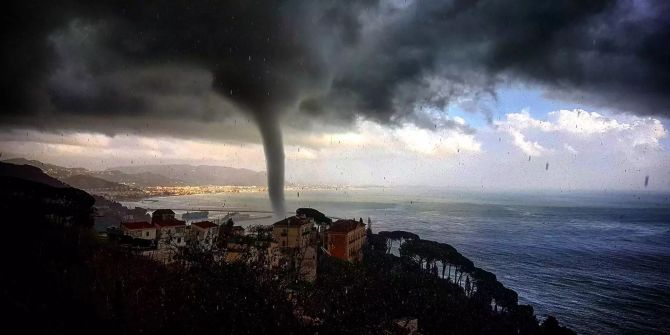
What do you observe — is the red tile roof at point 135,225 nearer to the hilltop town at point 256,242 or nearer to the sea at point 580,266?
the hilltop town at point 256,242

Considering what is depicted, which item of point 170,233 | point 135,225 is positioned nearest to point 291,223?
point 170,233

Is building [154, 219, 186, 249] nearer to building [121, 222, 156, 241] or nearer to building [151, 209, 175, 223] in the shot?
building [121, 222, 156, 241]

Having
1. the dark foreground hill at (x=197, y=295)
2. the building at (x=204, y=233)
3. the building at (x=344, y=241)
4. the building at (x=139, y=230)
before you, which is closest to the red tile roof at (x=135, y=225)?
the building at (x=139, y=230)

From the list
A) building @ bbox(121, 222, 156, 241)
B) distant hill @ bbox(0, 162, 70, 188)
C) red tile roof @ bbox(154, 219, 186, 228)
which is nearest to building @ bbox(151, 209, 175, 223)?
red tile roof @ bbox(154, 219, 186, 228)

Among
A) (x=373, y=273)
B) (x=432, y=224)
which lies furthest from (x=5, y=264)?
(x=432, y=224)

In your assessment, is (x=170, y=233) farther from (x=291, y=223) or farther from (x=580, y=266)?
(x=580, y=266)

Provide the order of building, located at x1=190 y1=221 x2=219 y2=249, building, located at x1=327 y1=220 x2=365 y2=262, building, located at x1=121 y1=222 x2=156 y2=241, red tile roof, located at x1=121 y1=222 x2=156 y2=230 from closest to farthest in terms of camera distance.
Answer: building, located at x1=327 y1=220 x2=365 y2=262 < building, located at x1=121 y1=222 x2=156 y2=241 < red tile roof, located at x1=121 y1=222 x2=156 y2=230 < building, located at x1=190 y1=221 x2=219 y2=249

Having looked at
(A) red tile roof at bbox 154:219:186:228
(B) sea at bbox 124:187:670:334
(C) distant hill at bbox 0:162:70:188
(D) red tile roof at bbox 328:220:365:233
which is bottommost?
(B) sea at bbox 124:187:670:334
